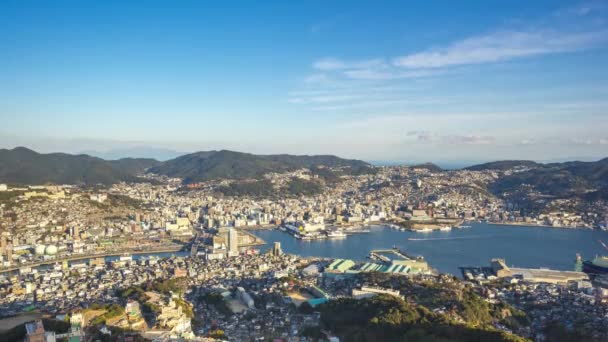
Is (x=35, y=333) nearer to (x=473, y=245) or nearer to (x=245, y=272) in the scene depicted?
(x=245, y=272)

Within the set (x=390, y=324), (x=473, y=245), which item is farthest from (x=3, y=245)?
(x=473, y=245)

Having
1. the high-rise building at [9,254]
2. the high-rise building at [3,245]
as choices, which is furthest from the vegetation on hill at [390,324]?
the high-rise building at [3,245]

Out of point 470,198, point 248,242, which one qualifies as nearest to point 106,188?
point 248,242

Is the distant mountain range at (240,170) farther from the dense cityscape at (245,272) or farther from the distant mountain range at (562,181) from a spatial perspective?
the dense cityscape at (245,272)

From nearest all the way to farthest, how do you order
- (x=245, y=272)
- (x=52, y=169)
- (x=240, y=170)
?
(x=245, y=272) → (x=52, y=169) → (x=240, y=170)

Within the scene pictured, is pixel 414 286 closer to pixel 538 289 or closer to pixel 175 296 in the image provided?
pixel 538 289

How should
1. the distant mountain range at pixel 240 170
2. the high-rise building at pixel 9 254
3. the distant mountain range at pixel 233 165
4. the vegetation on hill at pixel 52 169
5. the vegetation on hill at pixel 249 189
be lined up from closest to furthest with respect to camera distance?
the high-rise building at pixel 9 254 < the distant mountain range at pixel 240 170 < the vegetation on hill at pixel 249 189 < the vegetation on hill at pixel 52 169 < the distant mountain range at pixel 233 165
